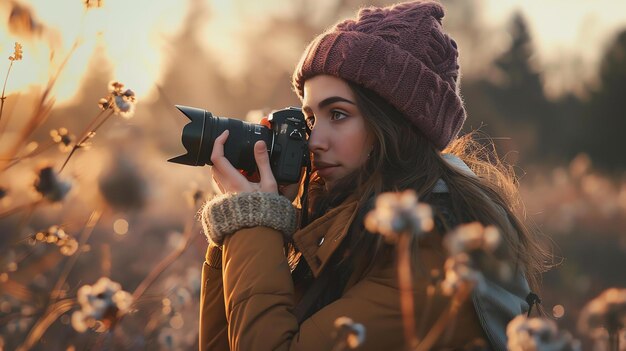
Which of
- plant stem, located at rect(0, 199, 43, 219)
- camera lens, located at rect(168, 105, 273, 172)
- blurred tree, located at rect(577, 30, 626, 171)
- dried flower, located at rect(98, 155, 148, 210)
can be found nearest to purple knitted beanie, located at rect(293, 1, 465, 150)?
camera lens, located at rect(168, 105, 273, 172)

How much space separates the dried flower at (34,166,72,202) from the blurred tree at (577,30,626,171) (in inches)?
676

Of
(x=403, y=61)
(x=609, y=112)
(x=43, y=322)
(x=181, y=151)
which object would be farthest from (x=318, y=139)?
(x=609, y=112)

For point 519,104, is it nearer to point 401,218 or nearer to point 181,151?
point 181,151

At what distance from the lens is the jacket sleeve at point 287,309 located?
1.81 m

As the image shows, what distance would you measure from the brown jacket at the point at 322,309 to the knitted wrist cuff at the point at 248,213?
2 cm

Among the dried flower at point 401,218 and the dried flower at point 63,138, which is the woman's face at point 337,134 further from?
the dried flower at point 401,218

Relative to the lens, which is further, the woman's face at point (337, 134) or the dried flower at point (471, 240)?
the woman's face at point (337, 134)

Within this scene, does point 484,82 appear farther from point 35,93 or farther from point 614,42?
point 35,93

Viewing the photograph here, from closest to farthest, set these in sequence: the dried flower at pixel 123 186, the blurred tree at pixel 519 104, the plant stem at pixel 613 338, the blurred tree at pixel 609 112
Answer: the plant stem at pixel 613 338, the dried flower at pixel 123 186, the blurred tree at pixel 609 112, the blurred tree at pixel 519 104

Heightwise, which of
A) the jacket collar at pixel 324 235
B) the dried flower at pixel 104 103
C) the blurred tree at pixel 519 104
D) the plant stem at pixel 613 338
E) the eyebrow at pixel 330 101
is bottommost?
the blurred tree at pixel 519 104

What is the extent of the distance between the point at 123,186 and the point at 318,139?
861 millimetres

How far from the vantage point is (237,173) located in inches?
81.4

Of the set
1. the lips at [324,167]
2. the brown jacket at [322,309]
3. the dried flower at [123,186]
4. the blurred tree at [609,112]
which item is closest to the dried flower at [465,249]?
the brown jacket at [322,309]

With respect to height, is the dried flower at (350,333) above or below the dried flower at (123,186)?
above
